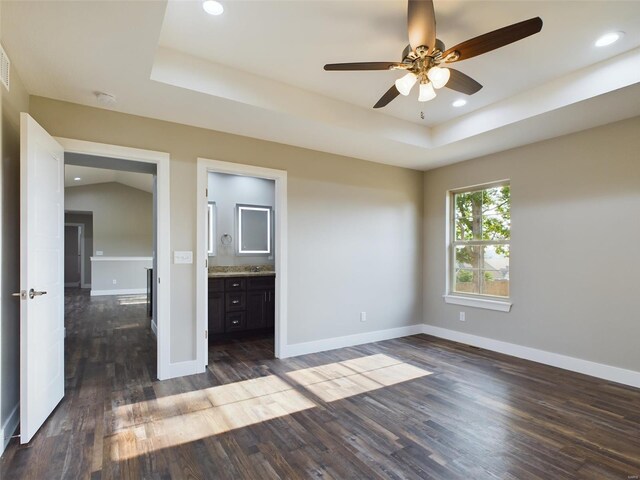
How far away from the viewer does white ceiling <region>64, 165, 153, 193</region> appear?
26.8ft

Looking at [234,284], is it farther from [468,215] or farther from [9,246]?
[468,215]

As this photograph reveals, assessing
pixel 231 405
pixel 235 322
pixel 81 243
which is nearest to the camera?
pixel 231 405

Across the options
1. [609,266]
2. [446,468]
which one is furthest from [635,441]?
[609,266]

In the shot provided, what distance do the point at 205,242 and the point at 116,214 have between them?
806cm

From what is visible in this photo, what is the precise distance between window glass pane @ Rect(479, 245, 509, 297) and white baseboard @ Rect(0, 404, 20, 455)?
189 inches

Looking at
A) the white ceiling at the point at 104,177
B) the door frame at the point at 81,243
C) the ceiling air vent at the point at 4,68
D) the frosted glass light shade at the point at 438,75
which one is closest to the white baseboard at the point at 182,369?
the ceiling air vent at the point at 4,68

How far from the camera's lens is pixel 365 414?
2627 mm

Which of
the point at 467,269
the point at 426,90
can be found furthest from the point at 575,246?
the point at 426,90

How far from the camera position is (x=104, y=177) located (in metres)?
9.17

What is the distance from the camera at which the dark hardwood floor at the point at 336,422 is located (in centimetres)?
200

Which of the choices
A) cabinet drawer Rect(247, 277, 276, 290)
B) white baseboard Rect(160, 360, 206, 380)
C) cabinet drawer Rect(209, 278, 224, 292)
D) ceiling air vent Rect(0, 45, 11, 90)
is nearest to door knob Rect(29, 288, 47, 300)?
ceiling air vent Rect(0, 45, 11, 90)

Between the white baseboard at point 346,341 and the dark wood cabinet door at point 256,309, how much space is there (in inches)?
39.4

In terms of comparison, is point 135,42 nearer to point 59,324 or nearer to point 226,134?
point 226,134

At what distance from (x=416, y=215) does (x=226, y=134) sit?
3044mm
